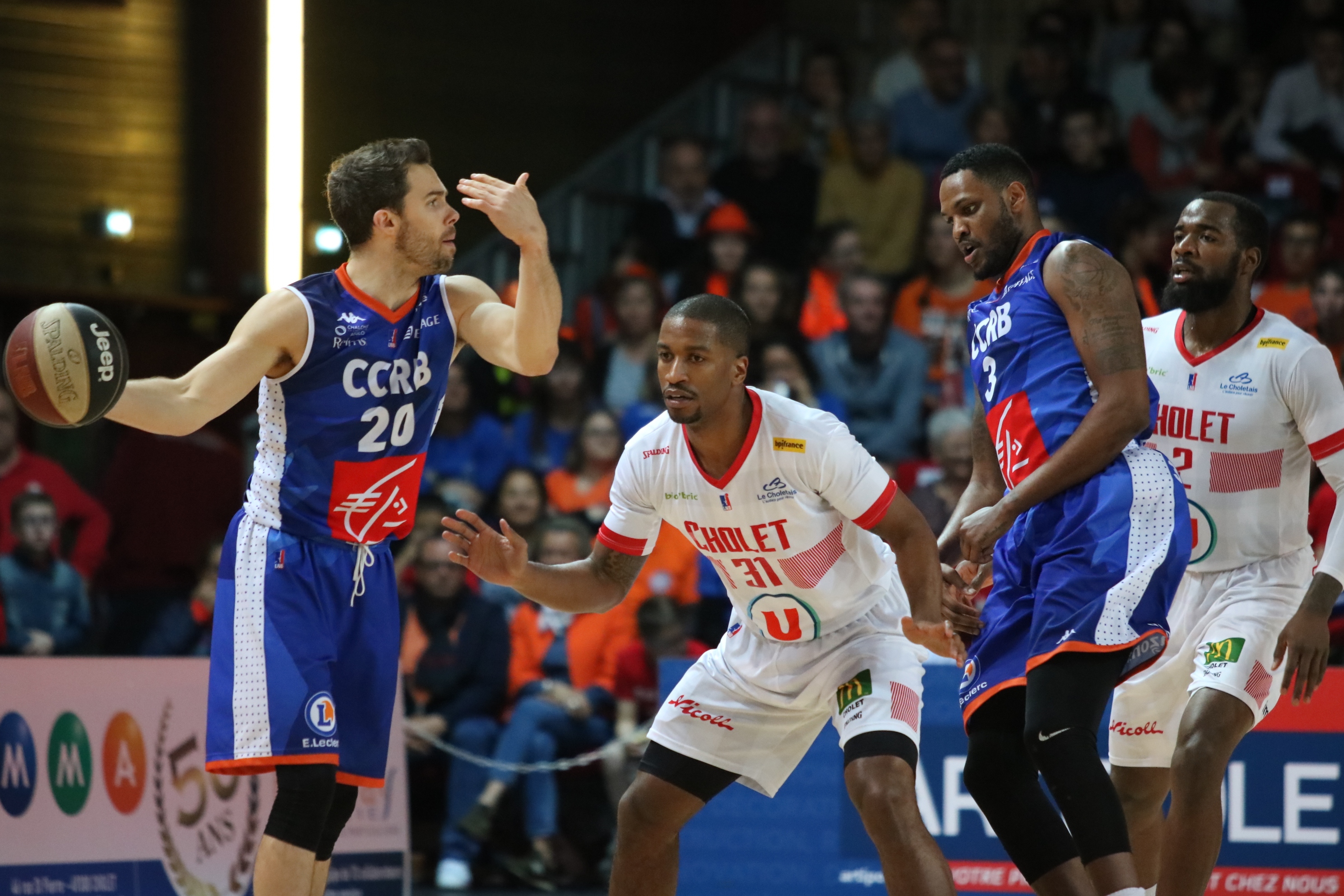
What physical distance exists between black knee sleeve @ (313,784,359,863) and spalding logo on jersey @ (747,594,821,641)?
1.32 metres

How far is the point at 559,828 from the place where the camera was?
8141 millimetres

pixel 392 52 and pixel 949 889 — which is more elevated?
pixel 392 52

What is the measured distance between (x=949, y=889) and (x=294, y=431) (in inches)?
88.9

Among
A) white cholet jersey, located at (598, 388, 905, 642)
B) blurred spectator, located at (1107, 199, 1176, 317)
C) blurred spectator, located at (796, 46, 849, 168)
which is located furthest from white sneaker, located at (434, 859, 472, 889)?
blurred spectator, located at (796, 46, 849, 168)

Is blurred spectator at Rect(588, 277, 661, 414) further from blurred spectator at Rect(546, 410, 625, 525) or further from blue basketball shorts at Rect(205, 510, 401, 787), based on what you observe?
blue basketball shorts at Rect(205, 510, 401, 787)

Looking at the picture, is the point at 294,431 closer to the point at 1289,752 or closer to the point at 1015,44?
the point at 1289,752

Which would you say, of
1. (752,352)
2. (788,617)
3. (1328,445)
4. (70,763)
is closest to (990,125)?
(752,352)

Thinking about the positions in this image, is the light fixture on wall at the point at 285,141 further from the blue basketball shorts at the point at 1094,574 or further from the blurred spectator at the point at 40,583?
the blue basketball shorts at the point at 1094,574

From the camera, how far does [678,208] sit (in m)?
11.4

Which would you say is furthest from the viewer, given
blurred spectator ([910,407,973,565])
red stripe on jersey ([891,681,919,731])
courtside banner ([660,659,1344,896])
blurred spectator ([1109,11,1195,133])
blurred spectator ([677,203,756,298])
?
blurred spectator ([1109,11,1195,133])

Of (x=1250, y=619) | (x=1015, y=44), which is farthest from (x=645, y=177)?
(x=1250, y=619)

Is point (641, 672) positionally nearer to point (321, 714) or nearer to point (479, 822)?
point (479, 822)

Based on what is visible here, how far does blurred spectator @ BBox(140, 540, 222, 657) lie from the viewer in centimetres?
870

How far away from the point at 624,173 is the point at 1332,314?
6.00 metres
